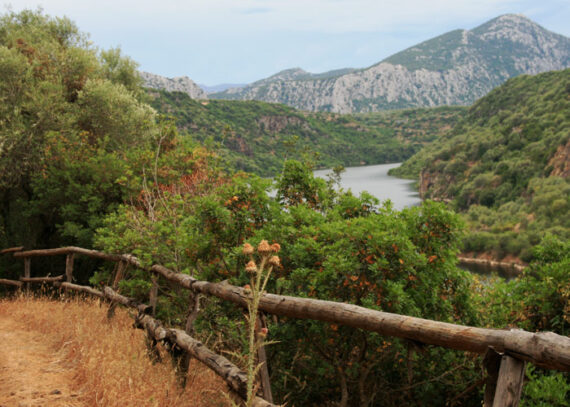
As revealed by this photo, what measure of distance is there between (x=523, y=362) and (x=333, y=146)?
190440 mm

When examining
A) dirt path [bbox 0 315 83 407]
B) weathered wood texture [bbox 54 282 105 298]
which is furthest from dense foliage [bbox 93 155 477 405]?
weathered wood texture [bbox 54 282 105 298]

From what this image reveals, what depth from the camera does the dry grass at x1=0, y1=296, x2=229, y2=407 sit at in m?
3.52

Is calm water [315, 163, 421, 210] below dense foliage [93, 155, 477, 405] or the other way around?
below

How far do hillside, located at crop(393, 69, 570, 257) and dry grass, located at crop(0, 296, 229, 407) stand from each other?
64564mm

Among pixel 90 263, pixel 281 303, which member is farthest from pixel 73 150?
pixel 281 303

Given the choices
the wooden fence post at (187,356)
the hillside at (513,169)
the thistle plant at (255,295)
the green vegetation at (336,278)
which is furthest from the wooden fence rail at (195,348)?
the hillside at (513,169)

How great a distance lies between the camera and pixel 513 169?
297ft

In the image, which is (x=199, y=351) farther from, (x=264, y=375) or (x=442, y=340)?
(x=442, y=340)

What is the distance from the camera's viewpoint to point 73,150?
13.2 metres

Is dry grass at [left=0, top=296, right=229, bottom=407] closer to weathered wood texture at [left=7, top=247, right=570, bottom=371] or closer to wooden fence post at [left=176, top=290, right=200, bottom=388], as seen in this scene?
wooden fence post at [left=176, top=290, right=200, bottom=388]

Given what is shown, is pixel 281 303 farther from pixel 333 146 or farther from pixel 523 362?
pixel 333 146

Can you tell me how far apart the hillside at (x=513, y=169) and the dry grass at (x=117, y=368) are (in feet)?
212

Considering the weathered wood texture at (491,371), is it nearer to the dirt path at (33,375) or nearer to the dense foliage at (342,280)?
the dense foliage at (342,280)

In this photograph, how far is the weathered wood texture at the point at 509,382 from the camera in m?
1.97
